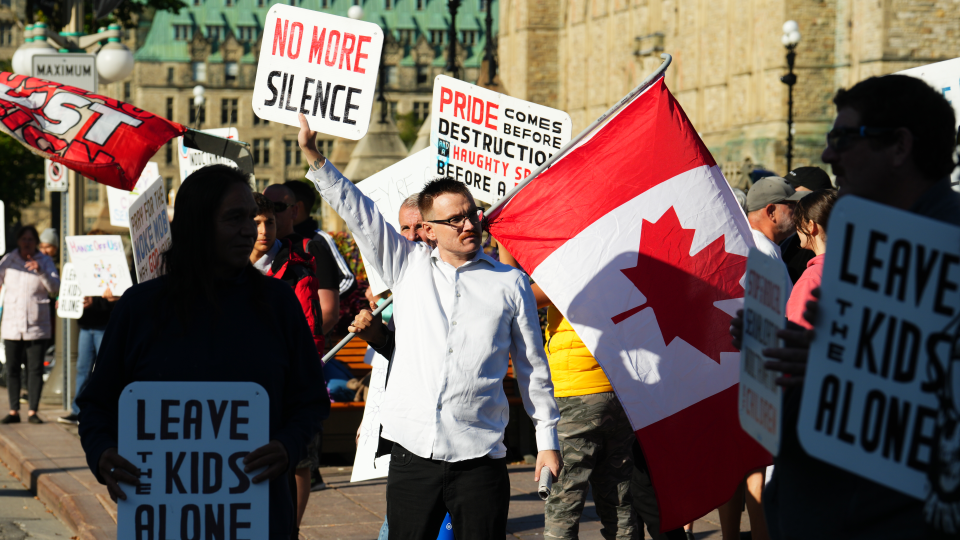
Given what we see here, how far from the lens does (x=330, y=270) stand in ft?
18.8

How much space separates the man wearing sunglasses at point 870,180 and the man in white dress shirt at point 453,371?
168 centimetres

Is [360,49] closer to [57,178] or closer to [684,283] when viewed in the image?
[684,283]

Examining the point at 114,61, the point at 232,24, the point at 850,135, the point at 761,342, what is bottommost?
the point at 761,342

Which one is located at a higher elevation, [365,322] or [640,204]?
[640,204]

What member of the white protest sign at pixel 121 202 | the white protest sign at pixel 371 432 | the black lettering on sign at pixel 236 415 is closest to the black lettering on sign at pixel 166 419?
the black lettering on sign at pixel 236 415


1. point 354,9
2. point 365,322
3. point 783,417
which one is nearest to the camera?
point 783,417

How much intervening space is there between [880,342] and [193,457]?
179 centimetres

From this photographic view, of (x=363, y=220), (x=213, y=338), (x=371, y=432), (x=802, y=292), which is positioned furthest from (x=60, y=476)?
(x=802, y=292)

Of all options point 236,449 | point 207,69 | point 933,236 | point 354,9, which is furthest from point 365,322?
point 207,69

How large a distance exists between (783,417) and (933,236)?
59cm

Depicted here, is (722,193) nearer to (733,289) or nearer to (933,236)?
(733,289)

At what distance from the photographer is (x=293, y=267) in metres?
5.19

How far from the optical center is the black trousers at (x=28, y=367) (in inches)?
423

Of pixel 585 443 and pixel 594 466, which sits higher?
pixel 585 443
